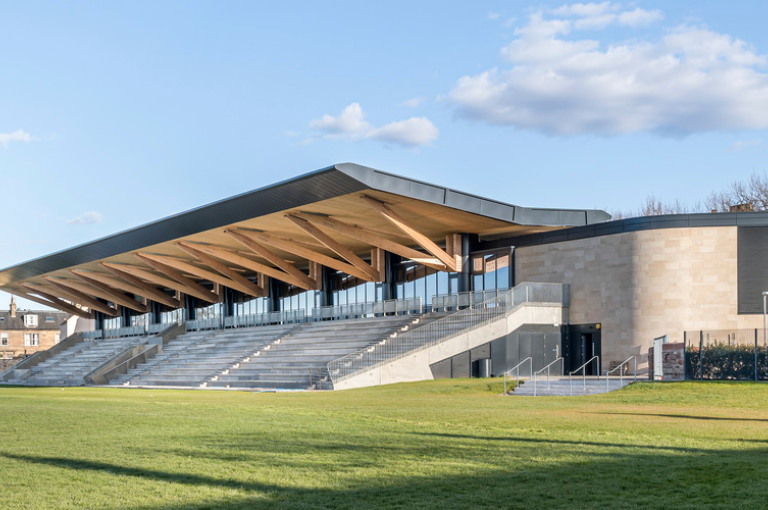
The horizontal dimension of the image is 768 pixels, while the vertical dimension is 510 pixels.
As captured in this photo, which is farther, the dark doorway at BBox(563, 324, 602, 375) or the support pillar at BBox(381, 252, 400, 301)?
the support pillar at BBox(381, 252, 400, 301)

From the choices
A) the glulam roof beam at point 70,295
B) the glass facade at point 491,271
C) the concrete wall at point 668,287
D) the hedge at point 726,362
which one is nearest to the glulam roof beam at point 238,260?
the glass facade at point 491,271

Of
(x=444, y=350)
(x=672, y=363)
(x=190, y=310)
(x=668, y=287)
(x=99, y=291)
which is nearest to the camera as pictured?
(x=672, y=363)

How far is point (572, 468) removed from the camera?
31.7 feet

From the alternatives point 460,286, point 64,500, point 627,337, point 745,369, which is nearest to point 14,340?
point 460,286

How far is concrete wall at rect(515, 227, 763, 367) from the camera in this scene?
3519cm

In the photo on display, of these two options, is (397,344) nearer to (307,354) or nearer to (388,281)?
(307,354)

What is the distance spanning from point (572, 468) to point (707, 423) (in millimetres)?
7129

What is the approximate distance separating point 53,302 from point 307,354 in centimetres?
4868

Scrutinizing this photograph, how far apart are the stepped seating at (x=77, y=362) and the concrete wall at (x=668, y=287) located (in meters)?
34.6

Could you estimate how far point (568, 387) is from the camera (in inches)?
1126

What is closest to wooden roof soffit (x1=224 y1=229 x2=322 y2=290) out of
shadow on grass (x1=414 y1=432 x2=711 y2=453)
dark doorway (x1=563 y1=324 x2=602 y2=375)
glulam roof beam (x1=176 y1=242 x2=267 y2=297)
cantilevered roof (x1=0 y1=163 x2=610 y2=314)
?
cantilevered roof (x1=0 y1=163 x2=610 y2=314)

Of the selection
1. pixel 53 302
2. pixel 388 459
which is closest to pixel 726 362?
pixel 388 459

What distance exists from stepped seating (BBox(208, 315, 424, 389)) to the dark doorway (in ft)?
24.7

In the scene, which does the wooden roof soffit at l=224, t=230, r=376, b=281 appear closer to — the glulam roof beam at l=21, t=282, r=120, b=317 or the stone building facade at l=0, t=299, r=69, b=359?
the glulam roof beam at l=21, t=282, r=120, b=317
